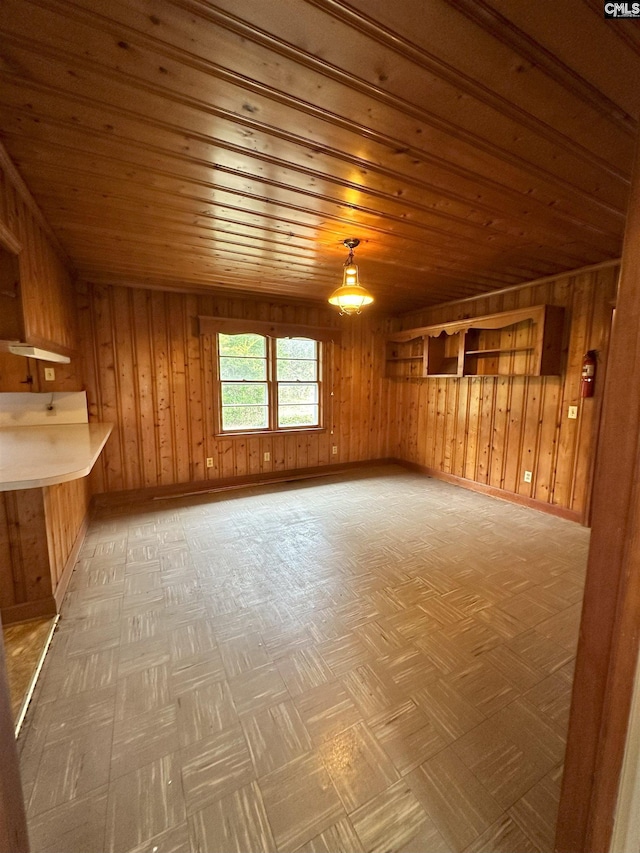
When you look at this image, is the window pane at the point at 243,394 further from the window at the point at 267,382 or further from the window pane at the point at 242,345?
the window pane at the point at 242,345

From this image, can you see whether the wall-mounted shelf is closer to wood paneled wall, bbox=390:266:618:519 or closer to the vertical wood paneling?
wood paneled wall, bbox=390:266:618:519

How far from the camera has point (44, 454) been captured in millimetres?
1712

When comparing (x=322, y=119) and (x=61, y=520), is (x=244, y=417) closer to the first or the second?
(x=61, y=520)

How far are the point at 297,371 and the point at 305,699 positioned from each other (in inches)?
152

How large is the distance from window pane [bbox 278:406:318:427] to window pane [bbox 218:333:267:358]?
809 mm

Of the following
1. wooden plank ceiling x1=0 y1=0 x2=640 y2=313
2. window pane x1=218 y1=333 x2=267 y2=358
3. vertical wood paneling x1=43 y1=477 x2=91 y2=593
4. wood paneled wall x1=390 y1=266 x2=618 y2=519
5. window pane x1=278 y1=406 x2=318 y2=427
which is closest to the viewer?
wooden plank ceiling x1=0 y1=0 x2=640 y2=313

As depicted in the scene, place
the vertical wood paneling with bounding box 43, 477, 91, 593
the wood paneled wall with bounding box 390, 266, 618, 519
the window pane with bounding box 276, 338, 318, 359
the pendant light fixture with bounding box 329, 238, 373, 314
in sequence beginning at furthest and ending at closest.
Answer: the window pane with bounding box 276, 338, 318, 359, the wood paneled wall with bounding box 390, 266, 618, 519, the pendant light fixture with bounding box 329, 238, 373, 314, the vertical wood paneling with bounding box 43, 477, 91, 593

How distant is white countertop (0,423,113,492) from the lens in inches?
52.7

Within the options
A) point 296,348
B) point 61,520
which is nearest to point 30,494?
point 61,520

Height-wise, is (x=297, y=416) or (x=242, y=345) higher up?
(x=242, y=345)

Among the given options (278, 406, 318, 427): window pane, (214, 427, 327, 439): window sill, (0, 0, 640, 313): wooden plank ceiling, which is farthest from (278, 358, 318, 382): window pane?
(0, 0, 640, 313): wooden plank ceiling

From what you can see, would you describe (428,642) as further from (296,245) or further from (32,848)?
(296,245)

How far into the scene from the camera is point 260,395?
4.65 metres

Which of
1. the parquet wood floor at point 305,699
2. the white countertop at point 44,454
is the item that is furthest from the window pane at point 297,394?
the white countertop at point 44,454
